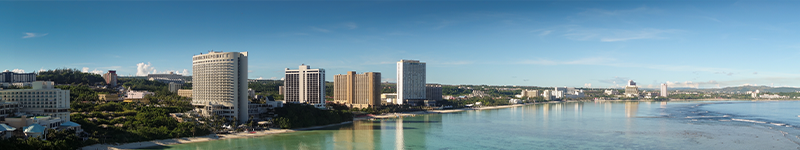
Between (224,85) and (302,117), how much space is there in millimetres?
7642

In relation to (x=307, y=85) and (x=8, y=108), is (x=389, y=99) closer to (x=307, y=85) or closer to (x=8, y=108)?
(x=307, y=85)

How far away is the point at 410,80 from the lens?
8956cm

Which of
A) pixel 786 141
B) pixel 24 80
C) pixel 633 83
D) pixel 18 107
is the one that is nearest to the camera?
pixel 18 107

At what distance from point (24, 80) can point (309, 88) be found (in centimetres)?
3955

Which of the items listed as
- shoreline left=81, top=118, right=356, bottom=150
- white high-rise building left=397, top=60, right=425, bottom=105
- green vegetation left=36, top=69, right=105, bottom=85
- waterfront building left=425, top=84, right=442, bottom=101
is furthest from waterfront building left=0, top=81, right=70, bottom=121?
waterfront building left=425, top=84, right=442, bottom=101

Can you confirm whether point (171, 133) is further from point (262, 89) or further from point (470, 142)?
point (262, 89)

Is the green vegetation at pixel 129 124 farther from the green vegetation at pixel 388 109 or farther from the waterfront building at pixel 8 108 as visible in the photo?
the green vegetation at pixel 388 109

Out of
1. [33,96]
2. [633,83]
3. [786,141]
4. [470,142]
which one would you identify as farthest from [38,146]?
[633,83]

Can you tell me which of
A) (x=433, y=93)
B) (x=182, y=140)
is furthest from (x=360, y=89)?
(x=182, y=140)

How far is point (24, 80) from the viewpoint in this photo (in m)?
65.1

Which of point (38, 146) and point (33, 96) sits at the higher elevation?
point (33, 96)

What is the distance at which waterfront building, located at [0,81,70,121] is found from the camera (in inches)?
1280

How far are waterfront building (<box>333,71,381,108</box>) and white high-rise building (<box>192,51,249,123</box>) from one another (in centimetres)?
3309

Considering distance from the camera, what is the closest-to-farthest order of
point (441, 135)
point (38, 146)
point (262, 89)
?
point (38, 146) < point (441, 135) < point (262, 89)
